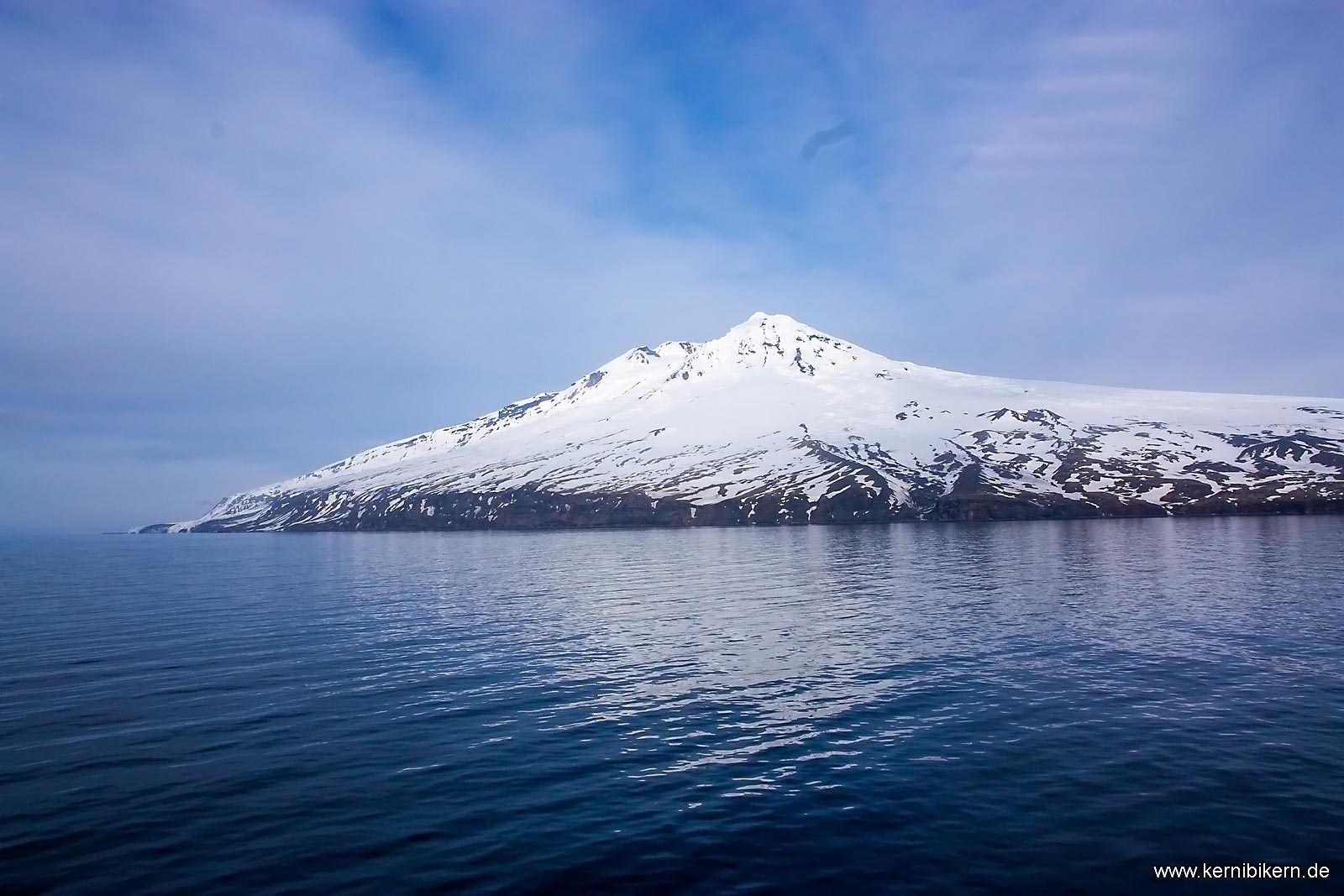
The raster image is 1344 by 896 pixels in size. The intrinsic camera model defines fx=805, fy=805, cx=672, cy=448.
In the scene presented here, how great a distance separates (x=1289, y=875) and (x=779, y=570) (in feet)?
266

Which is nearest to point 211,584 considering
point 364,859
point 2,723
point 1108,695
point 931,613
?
point 2,723

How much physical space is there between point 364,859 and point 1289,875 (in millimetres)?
21472

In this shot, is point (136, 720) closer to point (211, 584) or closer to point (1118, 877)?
point (1118, 877)

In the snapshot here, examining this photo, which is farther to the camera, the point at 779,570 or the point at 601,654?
the point at 779,570

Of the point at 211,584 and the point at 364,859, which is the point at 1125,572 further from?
the point at 211,584

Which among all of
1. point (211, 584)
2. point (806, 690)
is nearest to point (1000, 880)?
point (806, 690)

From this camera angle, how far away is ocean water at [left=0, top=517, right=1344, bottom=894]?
19406 millimetres

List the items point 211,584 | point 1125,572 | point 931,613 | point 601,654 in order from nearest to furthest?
point 601,654
point 931,613
point 1125,572
point 211,584

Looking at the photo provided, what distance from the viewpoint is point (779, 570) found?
325 feet

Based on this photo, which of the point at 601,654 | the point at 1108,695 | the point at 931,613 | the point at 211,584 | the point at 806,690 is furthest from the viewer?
the point at 211,584

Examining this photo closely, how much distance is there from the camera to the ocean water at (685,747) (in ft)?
63.7

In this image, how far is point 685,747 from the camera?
1118 inches

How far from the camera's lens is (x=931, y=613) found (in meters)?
57.7

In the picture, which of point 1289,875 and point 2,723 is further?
point 2,723
